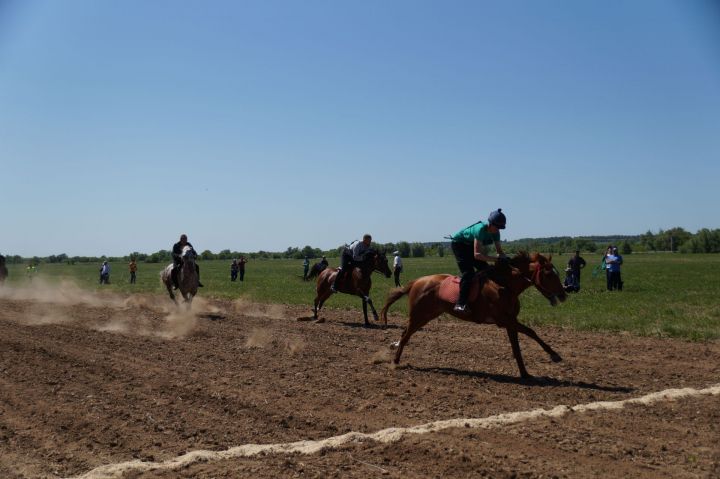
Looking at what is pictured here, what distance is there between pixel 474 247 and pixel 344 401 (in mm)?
3227

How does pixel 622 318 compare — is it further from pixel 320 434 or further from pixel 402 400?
pixel 320 434

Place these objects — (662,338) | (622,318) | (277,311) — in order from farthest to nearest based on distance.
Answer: (277,311)
(622,318)
(662,338)

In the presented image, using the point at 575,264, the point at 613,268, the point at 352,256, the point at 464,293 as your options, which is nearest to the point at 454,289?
the point at 464,293

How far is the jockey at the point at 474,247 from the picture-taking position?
9914 millimetres

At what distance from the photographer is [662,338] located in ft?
45.4

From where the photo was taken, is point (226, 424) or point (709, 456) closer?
point (709, 456)

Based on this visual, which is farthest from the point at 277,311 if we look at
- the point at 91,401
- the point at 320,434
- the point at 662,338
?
the point at 320,434

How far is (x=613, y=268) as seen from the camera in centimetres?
2778

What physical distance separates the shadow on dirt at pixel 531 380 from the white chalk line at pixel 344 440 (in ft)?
2.50

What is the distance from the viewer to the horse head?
1002 centimetres

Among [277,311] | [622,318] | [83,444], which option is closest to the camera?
[83,444]

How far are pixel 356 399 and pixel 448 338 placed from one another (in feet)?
19.9

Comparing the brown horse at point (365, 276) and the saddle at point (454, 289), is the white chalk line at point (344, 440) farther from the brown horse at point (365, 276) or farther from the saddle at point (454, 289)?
the brown horse at point (365, 276)


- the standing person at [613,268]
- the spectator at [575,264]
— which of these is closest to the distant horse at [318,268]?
the spectator at [575,264]
